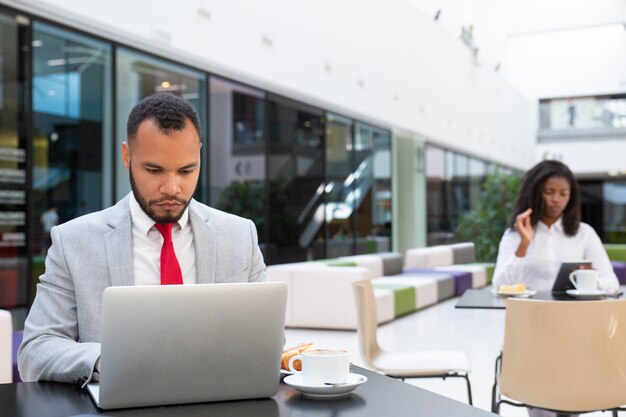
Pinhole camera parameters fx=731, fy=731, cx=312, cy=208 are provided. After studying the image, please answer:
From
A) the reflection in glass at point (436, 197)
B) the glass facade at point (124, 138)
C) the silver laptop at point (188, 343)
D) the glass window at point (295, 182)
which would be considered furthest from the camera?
the reflection in glass at point (436, 197)

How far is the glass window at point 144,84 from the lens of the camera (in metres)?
6.70

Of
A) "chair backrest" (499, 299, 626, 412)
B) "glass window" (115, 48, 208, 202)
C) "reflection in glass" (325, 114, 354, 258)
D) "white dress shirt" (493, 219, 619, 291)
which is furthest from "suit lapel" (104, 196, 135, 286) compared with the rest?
"reflection in glass" (325, 114, 354, 258)

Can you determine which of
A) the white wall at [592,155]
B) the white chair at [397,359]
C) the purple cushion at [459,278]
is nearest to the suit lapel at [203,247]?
the white chair at [397,359]

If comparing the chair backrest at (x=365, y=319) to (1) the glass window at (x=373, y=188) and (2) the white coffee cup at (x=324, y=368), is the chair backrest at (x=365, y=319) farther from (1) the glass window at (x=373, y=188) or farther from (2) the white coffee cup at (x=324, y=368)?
(1) the glass window at (x=373, y=188)

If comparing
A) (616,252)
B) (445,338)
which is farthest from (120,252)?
(616,252)

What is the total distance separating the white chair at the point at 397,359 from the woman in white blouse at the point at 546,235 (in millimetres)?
687

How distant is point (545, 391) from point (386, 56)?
9.85 meters

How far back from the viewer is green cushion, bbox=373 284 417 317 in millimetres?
9023

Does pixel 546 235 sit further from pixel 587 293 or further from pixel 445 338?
pixel 445 338

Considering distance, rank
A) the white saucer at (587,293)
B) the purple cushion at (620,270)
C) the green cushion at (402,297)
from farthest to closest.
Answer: the purple cushion at (620,270) → the green cushion at (402,297) → the white saucer at (587,293)

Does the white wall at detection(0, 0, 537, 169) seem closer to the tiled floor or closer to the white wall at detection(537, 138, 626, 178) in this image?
the tiled floor

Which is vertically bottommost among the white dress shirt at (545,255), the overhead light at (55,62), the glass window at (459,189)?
the white dress shirt at (545,255)

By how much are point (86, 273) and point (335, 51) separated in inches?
349

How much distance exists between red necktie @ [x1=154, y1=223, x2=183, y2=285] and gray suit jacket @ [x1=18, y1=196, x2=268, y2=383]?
0.08m
